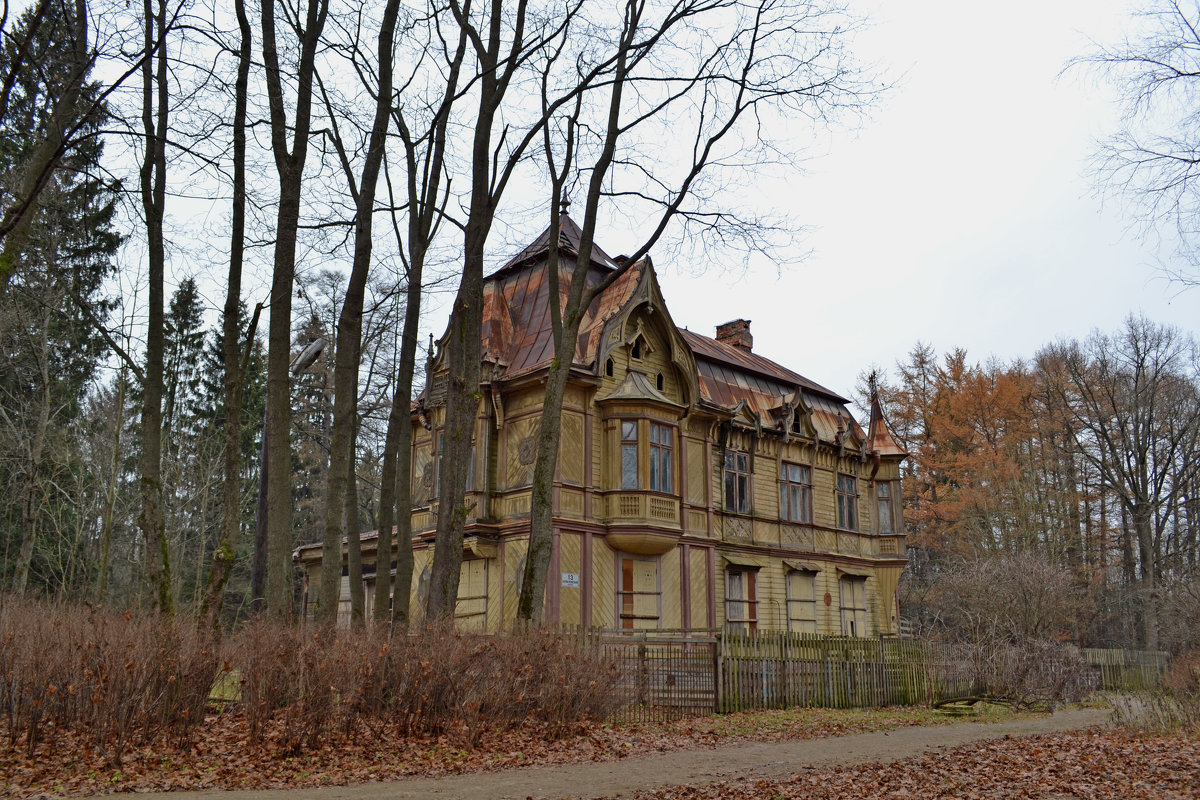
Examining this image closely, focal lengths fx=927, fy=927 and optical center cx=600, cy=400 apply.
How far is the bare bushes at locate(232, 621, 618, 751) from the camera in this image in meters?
10.3

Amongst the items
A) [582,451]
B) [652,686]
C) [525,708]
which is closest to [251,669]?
[525,708]

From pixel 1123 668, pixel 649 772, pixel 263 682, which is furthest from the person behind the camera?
pixel 1123 668

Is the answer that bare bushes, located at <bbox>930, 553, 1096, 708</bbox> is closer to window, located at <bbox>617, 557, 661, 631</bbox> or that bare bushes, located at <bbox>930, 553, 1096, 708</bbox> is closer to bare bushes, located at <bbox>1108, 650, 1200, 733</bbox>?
bare bushes, located at <bbox>1108, 650, 1200, 733</bbox>

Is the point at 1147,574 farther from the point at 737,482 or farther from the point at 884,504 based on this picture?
the point at 737,482

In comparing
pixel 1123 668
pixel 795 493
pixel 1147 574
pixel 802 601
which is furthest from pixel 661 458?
pixel 1147 574

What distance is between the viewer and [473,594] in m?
24.5

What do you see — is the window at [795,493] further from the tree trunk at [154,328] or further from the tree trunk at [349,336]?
the tree trunk at [154,328]

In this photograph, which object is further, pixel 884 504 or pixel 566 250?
pixel 884 504

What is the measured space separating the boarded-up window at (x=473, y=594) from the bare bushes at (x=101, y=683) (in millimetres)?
14172

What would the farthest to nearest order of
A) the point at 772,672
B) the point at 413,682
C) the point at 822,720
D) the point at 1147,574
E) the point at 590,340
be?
the point at 1147,574
the point at 590,340
the point at 772,672
the point at 822,720
the point at 413,682

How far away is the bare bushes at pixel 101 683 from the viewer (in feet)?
30.1

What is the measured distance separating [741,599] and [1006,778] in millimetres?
18386

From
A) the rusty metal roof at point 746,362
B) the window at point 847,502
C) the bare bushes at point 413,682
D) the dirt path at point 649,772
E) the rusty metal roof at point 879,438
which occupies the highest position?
the rusty metal roof at point 746,362

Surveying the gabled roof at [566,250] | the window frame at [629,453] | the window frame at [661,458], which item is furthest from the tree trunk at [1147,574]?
the gabled roof at [566,250]
